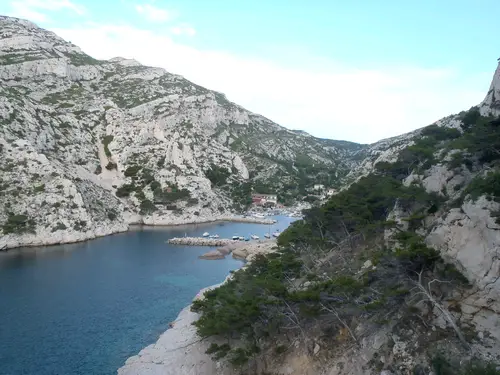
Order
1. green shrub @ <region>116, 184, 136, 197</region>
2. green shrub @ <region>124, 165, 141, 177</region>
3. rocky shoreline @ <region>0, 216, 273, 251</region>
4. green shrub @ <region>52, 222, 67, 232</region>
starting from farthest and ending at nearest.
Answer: green shrub @ <region>124, 165, 141, 177</region>
green shrub @ <region>116, 184, 136, 197</region>
green shrub @ <region>52, 222, 67, 232</region>
rocky shoreline @ <region>0, 216, 273, 251</region>

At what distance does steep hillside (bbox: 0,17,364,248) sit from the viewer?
2418 inches

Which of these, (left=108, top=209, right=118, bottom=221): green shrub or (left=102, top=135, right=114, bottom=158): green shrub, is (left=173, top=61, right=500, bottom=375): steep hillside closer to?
(left=108, top=209, right=118, bottom=221): green shrub

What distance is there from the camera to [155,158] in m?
93.4

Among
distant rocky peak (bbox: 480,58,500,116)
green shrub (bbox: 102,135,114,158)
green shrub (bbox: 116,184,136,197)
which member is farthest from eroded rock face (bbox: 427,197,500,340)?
green shrub (bbox: 102,135,114,158)

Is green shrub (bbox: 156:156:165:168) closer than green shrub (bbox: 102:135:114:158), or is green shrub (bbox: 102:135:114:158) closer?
green shrub (bbox: 102:135:114:158)

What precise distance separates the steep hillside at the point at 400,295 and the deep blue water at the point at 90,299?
485 cm

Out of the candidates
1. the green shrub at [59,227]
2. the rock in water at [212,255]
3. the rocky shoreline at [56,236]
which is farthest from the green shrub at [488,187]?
the green shrub at [59,227]

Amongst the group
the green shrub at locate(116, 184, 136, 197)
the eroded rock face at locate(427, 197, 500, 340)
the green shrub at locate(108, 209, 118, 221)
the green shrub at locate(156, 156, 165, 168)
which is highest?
the green shrub at locate(156, 156, 165, 168)

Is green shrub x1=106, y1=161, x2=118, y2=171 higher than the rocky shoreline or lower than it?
higher

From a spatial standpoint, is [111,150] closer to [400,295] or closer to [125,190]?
[125,190]

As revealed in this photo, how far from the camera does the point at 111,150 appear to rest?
8975 cm

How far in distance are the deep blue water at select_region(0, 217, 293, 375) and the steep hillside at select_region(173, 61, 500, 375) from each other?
15.9 ft

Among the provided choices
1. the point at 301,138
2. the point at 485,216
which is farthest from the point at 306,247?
the point at 301,138

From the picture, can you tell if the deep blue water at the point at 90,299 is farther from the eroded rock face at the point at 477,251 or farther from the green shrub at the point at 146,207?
the green shrub at the point at 146,207
